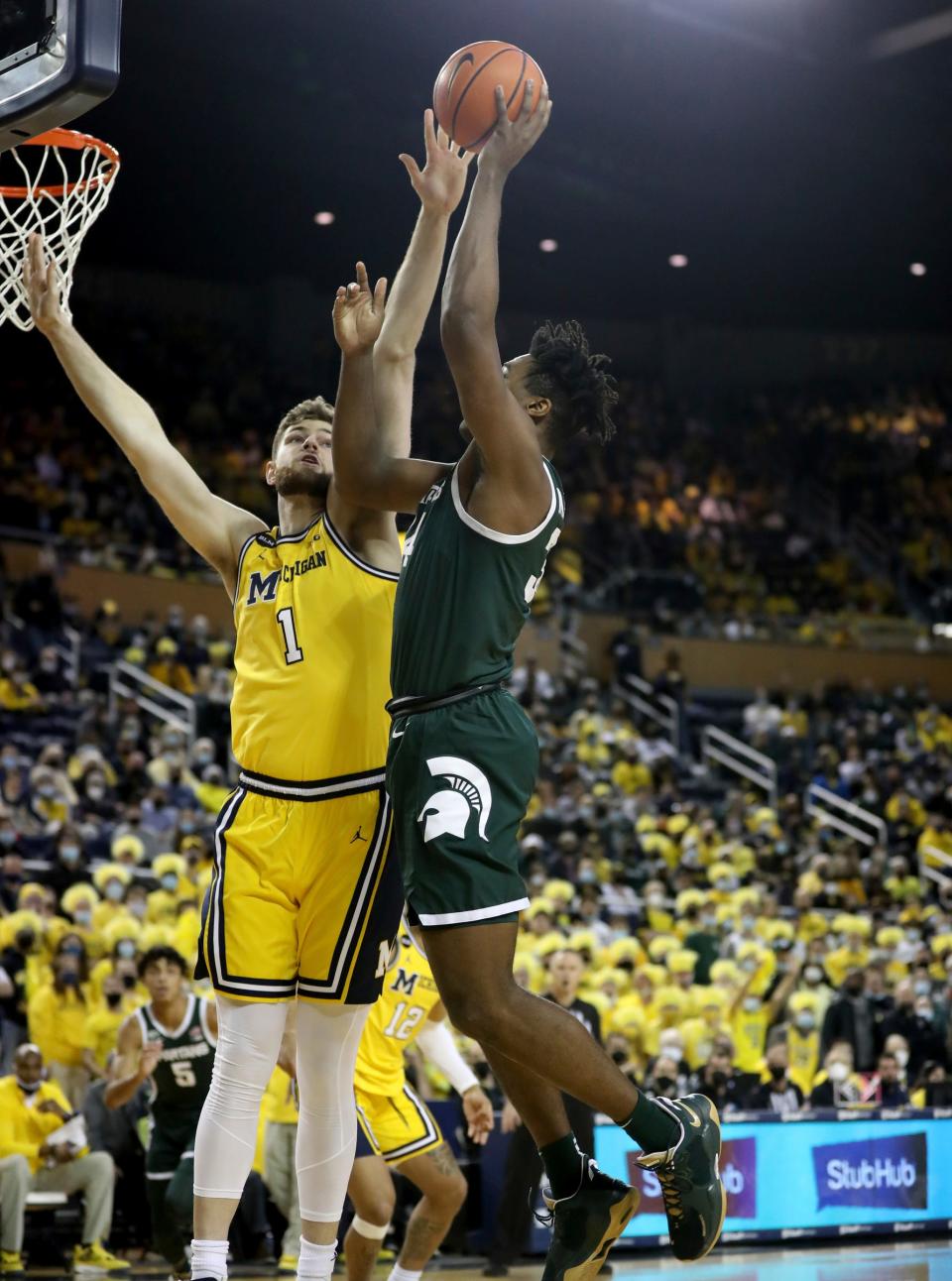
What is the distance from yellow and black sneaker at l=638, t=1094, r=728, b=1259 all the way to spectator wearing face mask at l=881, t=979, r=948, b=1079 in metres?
10.2

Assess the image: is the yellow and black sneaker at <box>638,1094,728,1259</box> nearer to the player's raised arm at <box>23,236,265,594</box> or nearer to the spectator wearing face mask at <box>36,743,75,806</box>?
the player's raised arm at <box>23,236,265,594</box>

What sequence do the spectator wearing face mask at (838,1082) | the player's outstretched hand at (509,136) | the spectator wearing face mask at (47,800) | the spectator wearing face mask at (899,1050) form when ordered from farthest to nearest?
the spectator wearing face mask at (47,800), the spectator wearing face mask at (899,1050), the spectator wearing face mask at (838,1082), the player's outstretched hand at (509,136)

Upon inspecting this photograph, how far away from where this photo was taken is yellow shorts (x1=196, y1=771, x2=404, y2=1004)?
15.3 ft

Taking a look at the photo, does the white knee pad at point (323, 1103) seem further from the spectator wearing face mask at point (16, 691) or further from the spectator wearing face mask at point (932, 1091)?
the spectator wearing face mask at point (16, 691)

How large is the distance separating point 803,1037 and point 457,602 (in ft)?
35.7

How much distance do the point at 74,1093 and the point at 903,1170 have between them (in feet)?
18.9

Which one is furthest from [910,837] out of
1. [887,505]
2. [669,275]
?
[669,275]

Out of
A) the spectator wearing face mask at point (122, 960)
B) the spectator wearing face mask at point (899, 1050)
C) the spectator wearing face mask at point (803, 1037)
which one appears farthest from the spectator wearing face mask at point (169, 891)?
the spectator wearing face mask at point (899, 1050)

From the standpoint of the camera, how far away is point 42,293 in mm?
5453

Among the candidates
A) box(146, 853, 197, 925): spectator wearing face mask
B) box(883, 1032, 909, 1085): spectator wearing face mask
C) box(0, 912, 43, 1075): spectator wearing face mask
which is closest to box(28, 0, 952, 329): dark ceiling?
box(146, 853, 197, 925): spectator wearing face mask

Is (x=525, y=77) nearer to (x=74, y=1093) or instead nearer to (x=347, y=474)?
(x=347, y=474)

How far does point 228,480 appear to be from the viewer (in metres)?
26.4

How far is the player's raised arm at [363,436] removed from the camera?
15.4ft

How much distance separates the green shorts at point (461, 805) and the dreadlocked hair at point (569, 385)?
31.8 inches
